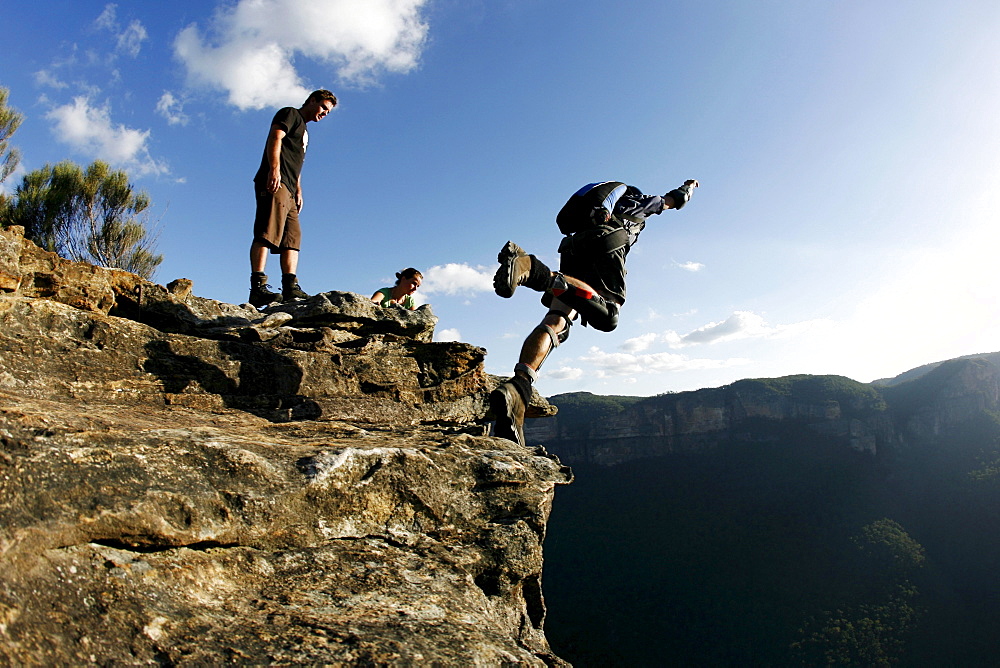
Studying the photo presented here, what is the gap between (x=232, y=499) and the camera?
2330 mm

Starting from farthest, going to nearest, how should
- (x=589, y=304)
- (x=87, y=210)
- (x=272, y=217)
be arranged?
(x=87, y=210) < (x=272, y=217) < (x=589, y=304)

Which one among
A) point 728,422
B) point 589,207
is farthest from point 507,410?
point 728,422

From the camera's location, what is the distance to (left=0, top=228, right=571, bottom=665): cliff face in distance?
5.79 feet

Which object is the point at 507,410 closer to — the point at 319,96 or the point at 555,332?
the point at 555,332

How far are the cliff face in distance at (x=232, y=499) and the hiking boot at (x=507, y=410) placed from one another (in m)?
0.19

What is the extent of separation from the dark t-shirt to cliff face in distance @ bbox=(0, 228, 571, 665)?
5.51 ft

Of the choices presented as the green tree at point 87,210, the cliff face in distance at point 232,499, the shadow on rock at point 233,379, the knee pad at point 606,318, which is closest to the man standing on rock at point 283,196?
the cliff face in distance at point 232,499

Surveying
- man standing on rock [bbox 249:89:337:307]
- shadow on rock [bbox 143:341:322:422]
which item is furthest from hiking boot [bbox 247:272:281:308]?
shadow on rock [bbox 143:341:322:422]

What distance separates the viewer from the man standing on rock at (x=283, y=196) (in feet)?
18.0

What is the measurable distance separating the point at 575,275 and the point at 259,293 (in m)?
3.15

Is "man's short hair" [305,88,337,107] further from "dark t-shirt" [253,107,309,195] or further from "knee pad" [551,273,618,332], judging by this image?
"knee pad" [551,273,618,332]

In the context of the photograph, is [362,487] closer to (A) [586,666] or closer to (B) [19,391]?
(B) [19,391]

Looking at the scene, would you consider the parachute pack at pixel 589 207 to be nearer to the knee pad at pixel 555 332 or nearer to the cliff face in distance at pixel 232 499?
the knee pad at pixel 555 332

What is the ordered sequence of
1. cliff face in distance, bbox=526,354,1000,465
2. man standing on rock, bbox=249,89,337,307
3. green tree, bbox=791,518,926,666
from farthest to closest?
cliff face in distance, bbox=526,354,1000,465, green tree, bbox=791,518,926,666, man standing on rock, bbox=249,89,337,307
